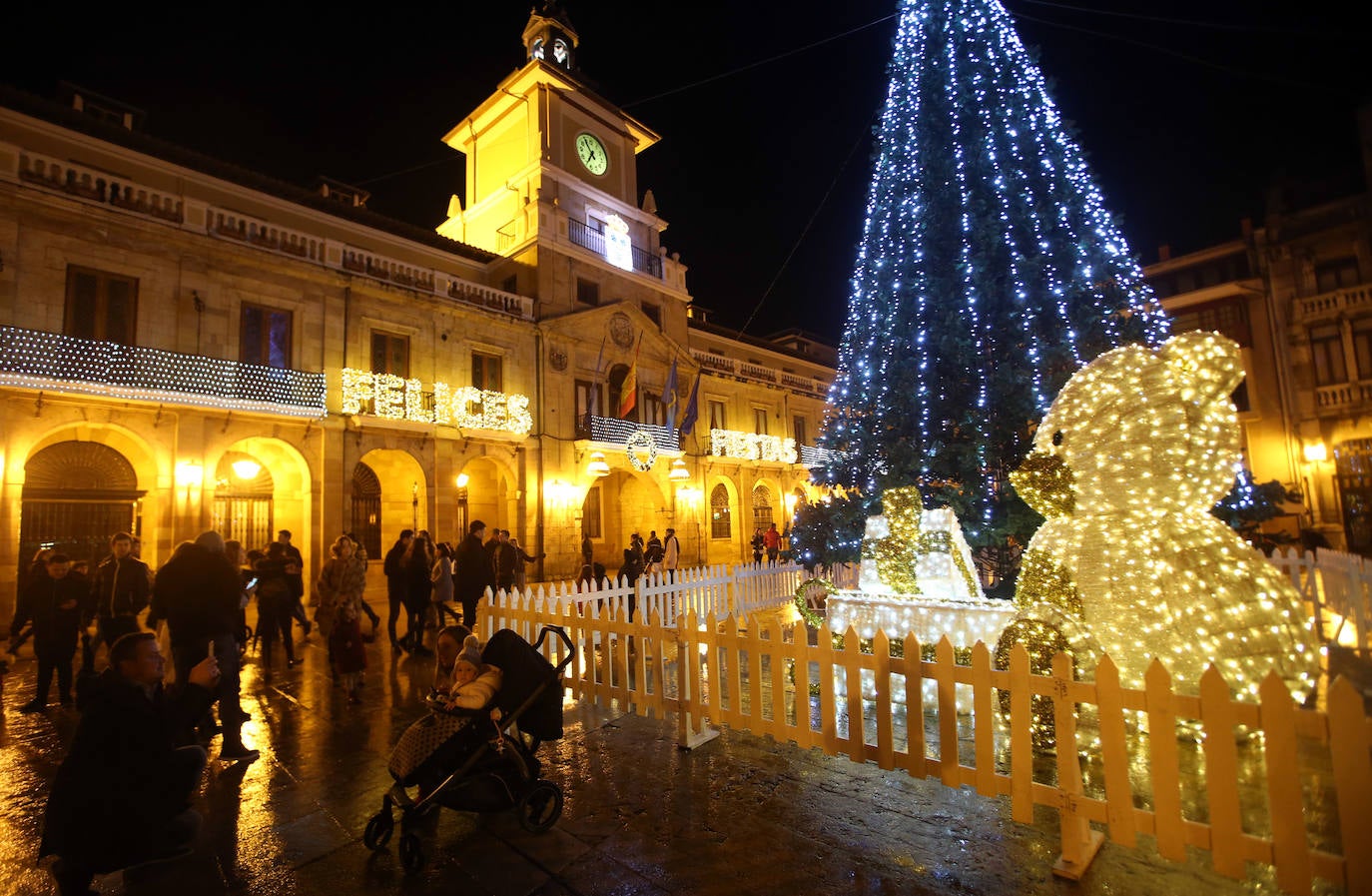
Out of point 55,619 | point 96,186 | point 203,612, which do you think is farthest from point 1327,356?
point 96,186

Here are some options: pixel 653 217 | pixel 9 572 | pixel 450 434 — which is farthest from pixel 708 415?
pixel 9 572

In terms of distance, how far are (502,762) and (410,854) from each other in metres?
0.61

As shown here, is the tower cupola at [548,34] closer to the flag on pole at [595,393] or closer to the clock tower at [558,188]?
the clock tower at [558,188]

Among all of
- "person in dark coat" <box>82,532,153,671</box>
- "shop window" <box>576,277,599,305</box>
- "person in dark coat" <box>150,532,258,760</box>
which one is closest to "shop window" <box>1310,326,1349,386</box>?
"shop window" <box>576,277,599,305</box>

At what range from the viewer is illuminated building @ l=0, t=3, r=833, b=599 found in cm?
1220

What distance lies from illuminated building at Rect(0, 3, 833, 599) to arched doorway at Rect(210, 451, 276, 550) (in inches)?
1.8

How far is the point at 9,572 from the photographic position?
36.5 ft

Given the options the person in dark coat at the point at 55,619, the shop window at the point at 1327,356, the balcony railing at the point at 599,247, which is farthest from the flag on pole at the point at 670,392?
the shop window at the point at 1327,356

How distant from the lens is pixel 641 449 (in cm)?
2136

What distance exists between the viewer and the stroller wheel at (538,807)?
3.56 m

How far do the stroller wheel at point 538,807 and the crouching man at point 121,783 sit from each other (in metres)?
1.60

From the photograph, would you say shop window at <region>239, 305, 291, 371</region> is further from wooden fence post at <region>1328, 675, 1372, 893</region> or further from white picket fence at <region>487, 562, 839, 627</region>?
wooden fence post at <region>1328, 675, 1372, 893</region>

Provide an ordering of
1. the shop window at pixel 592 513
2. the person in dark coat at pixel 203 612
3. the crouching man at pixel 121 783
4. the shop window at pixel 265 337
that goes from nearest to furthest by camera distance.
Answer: the crouching man at pixel 121 783 → the person in dark coat at pixel 203 612 → the shop window at pixel 265 337 → the shop window at pixel 592 513

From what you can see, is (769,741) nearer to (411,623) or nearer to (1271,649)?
(1271,649)
